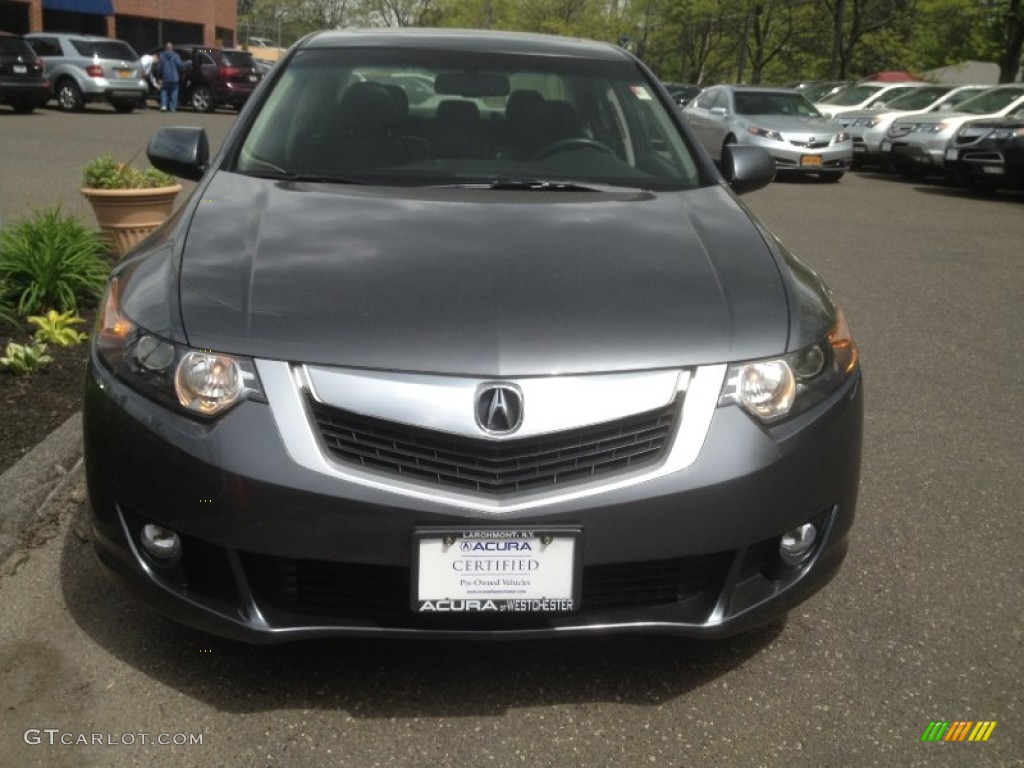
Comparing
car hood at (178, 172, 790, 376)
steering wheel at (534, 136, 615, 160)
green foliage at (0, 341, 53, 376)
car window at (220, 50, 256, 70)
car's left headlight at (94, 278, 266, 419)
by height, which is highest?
steering wheel at (534, 136, 615, 160)

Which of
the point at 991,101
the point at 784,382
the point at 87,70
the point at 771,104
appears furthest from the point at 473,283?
the point at 87,70

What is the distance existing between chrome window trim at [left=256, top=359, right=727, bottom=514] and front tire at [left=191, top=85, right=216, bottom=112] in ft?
97.5

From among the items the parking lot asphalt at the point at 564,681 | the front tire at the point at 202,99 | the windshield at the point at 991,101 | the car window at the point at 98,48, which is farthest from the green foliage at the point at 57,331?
the front tire at the point at 202,99

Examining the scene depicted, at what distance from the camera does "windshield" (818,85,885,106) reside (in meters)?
23.4

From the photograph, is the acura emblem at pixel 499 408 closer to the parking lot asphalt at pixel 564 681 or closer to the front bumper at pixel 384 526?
the front bumper at pixel 384 526

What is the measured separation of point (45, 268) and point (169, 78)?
81.4 ft

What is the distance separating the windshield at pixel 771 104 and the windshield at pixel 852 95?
442 cm

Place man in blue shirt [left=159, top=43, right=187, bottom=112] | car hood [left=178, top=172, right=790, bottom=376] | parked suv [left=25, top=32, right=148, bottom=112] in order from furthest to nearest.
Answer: man in blue shirt [left=159, top=43, right=187, bottom=112] → parked suv [left=25, top=32, right=148, bottom=112] → car hood [left=178, top=172, right=790, bottom=376]

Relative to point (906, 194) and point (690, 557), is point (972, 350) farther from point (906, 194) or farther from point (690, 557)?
point (906, 194)

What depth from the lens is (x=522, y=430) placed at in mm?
2469

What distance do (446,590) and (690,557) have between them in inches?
22.0

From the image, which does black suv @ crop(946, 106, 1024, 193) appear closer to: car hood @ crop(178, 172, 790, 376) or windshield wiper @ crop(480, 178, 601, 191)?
windshield wiper @ crop(480, 178, 601, 191)

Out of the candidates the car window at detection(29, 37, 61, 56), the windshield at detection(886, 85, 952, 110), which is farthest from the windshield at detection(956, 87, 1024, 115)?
the car window at detection(29, 37, 61, 56)

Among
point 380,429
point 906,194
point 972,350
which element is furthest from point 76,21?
point 380,429
